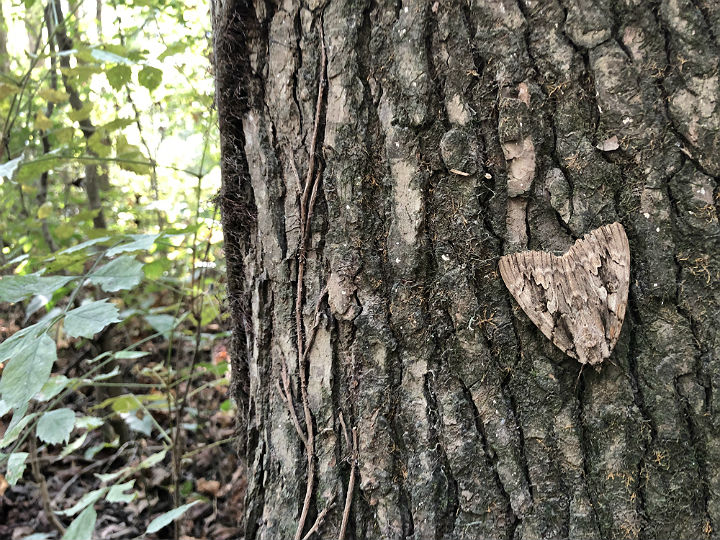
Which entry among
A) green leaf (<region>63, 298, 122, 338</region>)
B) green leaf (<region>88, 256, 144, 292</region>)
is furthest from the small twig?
green leaf (<region>88, 256, 144, 292</region>)

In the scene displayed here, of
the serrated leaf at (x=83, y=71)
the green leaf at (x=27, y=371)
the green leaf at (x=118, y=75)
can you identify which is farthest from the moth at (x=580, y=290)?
the serrated leaf at (x=83, y=71)

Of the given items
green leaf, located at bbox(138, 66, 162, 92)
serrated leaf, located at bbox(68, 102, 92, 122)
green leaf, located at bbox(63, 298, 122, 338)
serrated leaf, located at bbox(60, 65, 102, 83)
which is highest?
serrated leaf, located at bbox(60, 65, 102, 83)

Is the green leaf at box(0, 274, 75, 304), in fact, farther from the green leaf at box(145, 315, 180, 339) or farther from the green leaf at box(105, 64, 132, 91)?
the green leaf at box(145, 315, 180, 339)

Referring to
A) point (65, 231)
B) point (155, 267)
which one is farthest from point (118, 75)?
point (65, 231)

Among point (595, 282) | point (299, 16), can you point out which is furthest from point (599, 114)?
point (299, 16)

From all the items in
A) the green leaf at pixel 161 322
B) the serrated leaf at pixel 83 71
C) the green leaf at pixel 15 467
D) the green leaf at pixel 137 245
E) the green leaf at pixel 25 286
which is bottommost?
the green leaf at pixel 15 467

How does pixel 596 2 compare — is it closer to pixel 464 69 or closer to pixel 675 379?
pixel 464 69

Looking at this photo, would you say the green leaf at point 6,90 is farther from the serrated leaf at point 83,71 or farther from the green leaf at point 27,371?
the green leaf at point 27,371
